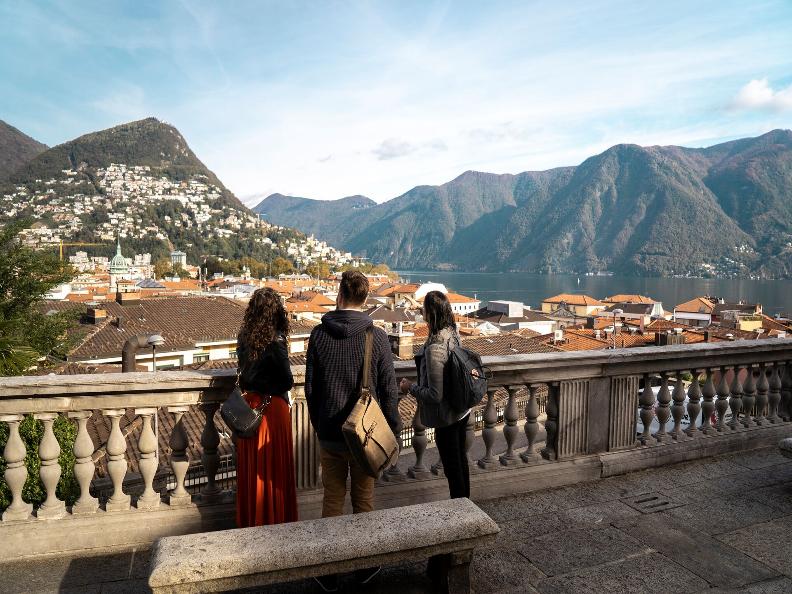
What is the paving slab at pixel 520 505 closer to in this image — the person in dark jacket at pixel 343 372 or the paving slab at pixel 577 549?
the paving slab at pixel 577 549

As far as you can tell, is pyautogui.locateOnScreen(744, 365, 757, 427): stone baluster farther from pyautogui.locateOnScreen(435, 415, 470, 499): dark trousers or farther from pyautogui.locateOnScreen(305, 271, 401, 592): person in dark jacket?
pyautogui.locateOnScreen(305, 271, 401, 592): person in dark jacket

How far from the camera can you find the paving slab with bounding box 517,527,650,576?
297 cm

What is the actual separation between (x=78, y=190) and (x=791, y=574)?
708ft

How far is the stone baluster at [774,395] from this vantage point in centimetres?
501

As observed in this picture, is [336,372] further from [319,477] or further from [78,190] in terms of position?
[78,190]

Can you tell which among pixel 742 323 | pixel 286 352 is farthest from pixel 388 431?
pixel 742 323

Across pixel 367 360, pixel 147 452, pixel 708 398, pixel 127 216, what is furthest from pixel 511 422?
pixel 127 216

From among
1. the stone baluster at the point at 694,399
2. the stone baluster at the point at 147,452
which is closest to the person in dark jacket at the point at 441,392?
the stone baluster at the point at 147,452

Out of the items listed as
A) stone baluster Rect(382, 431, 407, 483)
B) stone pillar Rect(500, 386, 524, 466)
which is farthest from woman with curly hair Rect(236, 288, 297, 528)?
stone pillar Rect(500, 386, 524, 466)

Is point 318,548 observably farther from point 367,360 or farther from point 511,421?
point 511,421

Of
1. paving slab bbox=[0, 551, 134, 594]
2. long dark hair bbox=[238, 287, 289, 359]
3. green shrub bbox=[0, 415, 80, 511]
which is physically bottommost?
green shrub bbox=[0, 415, 80, 511]

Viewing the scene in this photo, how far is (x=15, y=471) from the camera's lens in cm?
294

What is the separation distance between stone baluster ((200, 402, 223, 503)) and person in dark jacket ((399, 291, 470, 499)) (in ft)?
3.71

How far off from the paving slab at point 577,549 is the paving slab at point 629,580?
0.06 metres
